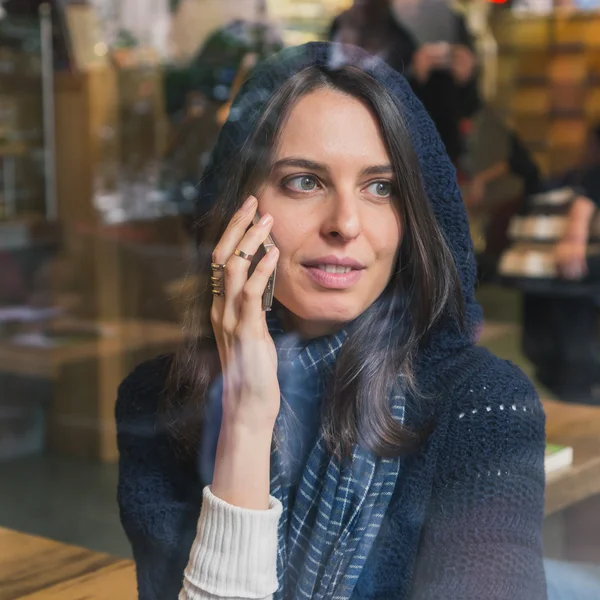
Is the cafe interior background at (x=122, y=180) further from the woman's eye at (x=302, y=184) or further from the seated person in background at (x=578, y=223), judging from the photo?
the woman's eye at (x=302, y=184)

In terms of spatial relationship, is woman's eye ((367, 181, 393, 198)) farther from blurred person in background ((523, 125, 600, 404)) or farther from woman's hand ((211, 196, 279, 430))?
blurred person in background ((523, 125, 600, 404))

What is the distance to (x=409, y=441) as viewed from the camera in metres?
0.82

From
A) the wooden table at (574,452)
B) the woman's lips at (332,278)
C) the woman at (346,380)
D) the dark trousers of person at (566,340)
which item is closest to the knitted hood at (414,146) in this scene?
the woman at (346,380)

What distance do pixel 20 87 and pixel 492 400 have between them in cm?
188

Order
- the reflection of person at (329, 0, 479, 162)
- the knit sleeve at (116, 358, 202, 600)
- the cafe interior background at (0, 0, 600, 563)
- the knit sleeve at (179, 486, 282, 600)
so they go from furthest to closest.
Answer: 1. the cafe interior background at (0, 0, 600, 563)
2. the reflection of person at (329, 0, 479, 162)
3. the knit sleeve at (116, 358, 202, 600)
4. the knit sleeve at (179, 486, 282, 600)

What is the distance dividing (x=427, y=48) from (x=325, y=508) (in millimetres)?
573

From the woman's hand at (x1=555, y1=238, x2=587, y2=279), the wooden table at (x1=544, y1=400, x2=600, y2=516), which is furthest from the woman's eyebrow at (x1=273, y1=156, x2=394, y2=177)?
the woman's hand at (x1=555, y1=238, x2=587, y2=279)

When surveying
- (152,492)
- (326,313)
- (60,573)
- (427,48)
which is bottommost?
(60,573)

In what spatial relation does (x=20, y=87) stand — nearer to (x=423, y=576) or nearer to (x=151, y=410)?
(x=151, y=410)

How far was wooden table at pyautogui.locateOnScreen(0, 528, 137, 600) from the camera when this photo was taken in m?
0.96

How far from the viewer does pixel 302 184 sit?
782 millimetres

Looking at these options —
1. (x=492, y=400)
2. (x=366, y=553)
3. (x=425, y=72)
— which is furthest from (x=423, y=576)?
(x=425, y=72)

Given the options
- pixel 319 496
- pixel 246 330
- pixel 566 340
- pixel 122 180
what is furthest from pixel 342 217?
pixel 122 180

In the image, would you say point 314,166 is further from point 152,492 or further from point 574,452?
point 574,452
